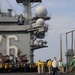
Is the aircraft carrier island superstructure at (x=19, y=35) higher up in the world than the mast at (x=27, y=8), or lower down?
lower down

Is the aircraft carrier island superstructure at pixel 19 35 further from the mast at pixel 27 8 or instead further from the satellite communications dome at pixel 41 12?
the mast at pixel 27 8

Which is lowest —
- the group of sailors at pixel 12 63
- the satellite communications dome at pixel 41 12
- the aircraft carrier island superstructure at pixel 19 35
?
the group of sailors at pixel 12 63

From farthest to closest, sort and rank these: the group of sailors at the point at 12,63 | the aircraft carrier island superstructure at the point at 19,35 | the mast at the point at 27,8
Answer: the mast at the point at 27,8 < the aircraft carrier island superstructure at the point at 19,35 < the group of sailors at the point at 12,63

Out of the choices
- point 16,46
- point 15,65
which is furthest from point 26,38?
point 15,65

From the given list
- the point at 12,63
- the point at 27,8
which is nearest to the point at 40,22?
the point at 27,8

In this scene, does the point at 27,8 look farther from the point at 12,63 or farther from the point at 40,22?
the point at 12,63

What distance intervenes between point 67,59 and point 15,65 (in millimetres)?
8767

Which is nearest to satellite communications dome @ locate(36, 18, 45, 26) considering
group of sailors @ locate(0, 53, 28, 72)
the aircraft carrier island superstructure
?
Answer: the aircraft carrier island superstructure

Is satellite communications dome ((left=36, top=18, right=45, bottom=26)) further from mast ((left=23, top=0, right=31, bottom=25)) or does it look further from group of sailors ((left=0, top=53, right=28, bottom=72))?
mast ((left=23, top=0, right=31, bottom=25))

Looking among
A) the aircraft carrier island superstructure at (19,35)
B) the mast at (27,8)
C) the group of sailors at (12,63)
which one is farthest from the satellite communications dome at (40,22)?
the mast at (27,8)

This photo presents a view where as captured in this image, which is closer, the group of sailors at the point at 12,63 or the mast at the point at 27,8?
the group of sailors at the point at 12,63

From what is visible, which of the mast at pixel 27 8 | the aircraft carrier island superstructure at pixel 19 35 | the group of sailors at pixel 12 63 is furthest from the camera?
the mast at pixel 27 8

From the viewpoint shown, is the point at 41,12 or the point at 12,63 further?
the point at 41,12

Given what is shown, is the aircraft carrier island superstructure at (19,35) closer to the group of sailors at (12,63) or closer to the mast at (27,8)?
the group of sailors at (12,63)
